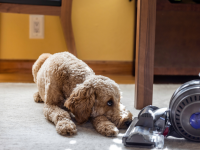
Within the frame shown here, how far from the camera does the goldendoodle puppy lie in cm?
99

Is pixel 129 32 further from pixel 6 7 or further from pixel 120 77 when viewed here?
pixel 6 7

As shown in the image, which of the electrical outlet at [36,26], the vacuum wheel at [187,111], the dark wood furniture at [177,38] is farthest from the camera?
the electrical outlet at [36,26]

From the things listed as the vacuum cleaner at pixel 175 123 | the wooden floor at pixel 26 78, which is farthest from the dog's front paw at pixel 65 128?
the wooden floor at pixel 26 78

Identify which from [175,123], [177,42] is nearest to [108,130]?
[175,123]

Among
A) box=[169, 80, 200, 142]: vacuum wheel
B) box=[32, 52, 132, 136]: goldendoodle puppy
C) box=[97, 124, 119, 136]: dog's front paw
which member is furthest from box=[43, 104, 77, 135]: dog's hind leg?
box=[169, 80, 200, 142]: vacuum wheel

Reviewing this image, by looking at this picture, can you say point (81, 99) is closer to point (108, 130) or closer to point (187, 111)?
point (108, 130)

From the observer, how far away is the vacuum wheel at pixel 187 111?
854mm

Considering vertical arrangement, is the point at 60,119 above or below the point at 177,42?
below

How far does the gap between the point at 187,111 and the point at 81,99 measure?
41 cm

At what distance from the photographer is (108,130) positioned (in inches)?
38.1

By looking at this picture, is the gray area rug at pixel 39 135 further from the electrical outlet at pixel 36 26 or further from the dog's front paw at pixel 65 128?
the electrical outlet at pixel 36 26

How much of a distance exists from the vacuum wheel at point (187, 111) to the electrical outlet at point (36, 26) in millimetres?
1774

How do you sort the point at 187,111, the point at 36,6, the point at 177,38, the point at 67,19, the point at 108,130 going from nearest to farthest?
the point at 187,111 → the point at 108,130 → the point at 36,6 → the point at 67,19 → the point at 177,38

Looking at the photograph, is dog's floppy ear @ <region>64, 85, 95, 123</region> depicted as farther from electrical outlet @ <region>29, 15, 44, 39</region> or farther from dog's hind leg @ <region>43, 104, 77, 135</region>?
electrical outlet @ <region>29, 15, 44, 39</region>
